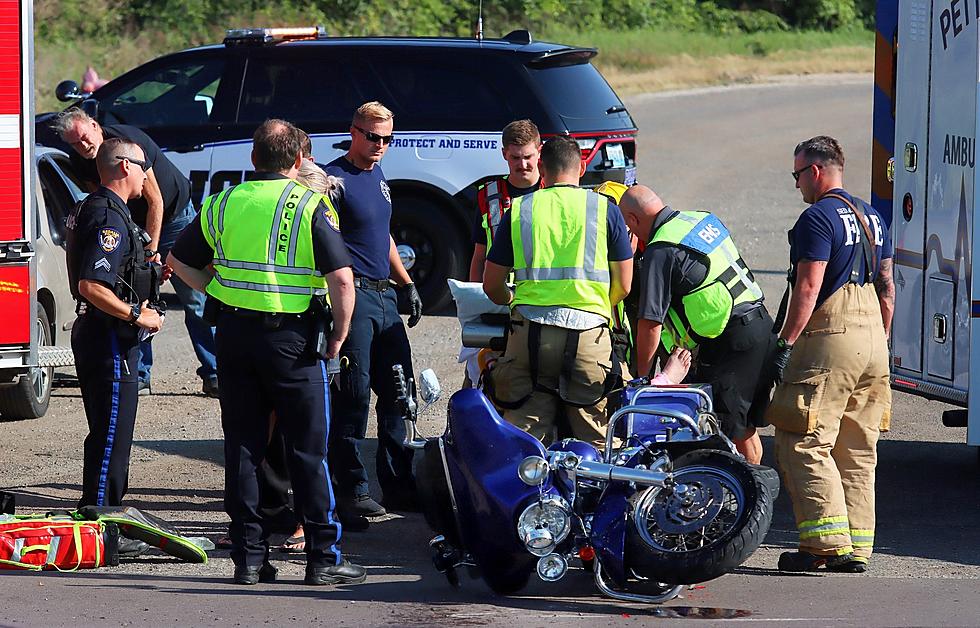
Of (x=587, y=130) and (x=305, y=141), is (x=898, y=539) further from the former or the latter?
(x=587, y=130)

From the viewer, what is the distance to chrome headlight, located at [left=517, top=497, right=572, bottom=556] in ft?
17.1

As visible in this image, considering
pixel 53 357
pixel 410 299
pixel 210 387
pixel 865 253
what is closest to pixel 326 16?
pixel 210 387

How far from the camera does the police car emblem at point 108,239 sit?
6039 millimetres

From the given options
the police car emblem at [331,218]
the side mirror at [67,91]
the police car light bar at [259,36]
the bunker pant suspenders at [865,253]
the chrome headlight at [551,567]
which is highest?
the police car light bar at [259,36]

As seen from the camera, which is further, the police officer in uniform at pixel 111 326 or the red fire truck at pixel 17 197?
the red fire truck at pixel 17 197

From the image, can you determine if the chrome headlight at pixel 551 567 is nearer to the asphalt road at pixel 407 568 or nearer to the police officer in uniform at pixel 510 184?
the asphalt road at pixel 407 568

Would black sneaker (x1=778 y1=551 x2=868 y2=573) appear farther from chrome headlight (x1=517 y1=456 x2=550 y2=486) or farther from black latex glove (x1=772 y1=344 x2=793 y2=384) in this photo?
chrome headlight (x1=517 y1=456 x2=550 y2=486)

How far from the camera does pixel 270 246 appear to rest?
5.44 meters

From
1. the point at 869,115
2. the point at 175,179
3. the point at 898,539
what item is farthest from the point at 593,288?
the point at 869,115

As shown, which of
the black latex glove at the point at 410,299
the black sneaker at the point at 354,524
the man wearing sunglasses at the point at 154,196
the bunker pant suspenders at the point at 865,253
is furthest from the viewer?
the man wearing sunglasses at the point at 154,196

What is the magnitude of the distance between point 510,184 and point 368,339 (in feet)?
3.28

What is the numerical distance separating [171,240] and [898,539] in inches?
185

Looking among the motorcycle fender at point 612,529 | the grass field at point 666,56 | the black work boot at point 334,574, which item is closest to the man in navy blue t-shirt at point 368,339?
the black work boot at point 334,574

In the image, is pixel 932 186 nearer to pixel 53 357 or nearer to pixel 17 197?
pixel 17 197
